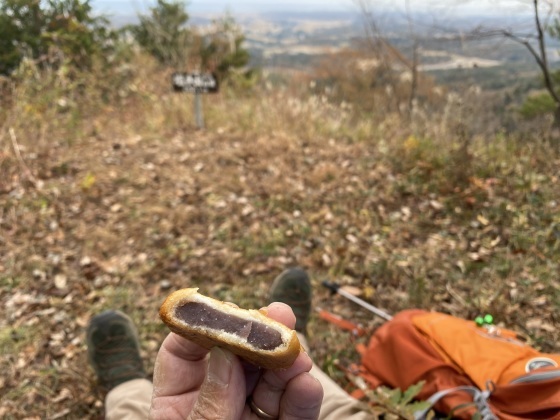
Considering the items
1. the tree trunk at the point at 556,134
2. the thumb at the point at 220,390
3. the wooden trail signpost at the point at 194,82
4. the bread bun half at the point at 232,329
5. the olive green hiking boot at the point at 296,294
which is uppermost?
the wooden trail signpost at the point at 194,82

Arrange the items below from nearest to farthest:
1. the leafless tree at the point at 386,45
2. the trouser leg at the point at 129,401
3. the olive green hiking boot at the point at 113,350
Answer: the trouser leg at the point at 129,401
the olive green hiking boot at the point at 113,350
the leafless tree at the point at 386,45

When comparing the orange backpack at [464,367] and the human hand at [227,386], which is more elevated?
the human hand at [227,386]

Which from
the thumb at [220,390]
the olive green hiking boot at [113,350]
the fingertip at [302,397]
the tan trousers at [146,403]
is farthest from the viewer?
the olive green hiking boot at [113,350]

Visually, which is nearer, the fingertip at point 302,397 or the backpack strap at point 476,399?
the fingertip at point 302,397

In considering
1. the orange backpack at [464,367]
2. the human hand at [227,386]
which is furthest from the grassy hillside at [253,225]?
the human hand at [227,386]

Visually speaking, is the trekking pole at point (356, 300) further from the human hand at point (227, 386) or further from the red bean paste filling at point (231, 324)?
the red bean paste filling at point (231, 324)

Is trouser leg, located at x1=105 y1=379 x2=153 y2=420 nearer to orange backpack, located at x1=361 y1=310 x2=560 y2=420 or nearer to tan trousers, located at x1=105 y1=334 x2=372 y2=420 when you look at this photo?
tan trousers, located at x1=105 y1=334 x2=372 y2=420

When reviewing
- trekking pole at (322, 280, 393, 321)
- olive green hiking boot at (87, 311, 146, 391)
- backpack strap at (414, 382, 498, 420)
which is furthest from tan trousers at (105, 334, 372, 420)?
trekking pole at (322, 280, 393, 321)

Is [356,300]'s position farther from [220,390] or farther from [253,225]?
[220,390]
